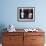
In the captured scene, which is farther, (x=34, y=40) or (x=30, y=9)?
(x=30, y=9)

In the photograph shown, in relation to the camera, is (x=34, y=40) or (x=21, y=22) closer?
(x=34, y=40)

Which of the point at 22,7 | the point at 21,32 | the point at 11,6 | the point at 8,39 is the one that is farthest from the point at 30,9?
the point at 8,39

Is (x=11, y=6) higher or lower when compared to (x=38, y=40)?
higher

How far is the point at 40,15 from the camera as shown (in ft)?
14.5

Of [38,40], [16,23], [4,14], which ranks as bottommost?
[38,40]

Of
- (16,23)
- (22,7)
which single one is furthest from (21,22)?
(22,7)

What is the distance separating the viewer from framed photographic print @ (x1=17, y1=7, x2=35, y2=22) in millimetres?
4395

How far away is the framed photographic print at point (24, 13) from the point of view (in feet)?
14.4

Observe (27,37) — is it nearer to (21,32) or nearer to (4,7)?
(21,32)

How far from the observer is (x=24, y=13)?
14.5 ft

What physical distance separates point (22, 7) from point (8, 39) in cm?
115

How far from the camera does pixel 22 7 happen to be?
4391 mm

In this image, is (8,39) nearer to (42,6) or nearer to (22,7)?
(22,7)

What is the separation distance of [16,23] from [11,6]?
0.57 m
